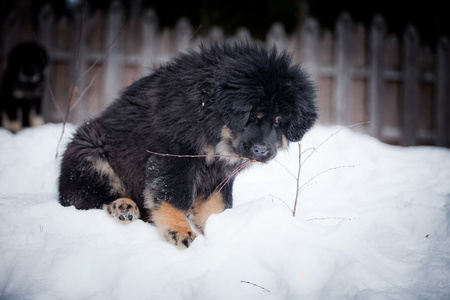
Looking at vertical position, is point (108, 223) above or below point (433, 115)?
below

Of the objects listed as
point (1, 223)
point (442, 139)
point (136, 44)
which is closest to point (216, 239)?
point (1, 223)

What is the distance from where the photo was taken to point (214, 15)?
10273mm

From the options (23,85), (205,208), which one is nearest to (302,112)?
(205,208)

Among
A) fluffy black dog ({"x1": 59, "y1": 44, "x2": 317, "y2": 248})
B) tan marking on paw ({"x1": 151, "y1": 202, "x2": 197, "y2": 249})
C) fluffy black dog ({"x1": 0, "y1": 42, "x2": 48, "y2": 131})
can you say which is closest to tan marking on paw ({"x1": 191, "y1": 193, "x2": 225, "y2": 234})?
fluffy black dog ({"x1": 59, "y1": 44, "x2": 317, "y2": 248})

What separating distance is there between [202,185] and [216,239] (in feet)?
2.32

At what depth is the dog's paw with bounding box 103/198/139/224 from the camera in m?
2.85

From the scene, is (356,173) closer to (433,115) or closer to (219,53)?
(219,53)

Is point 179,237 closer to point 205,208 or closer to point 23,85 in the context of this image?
point 205,208

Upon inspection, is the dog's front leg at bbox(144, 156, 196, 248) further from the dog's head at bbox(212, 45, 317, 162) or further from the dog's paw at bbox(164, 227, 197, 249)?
the dog's head at bbox(212, 45, 317, 162)

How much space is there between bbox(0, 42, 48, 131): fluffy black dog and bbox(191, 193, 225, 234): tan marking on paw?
4422 mm

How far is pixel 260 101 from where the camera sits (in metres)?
2.81

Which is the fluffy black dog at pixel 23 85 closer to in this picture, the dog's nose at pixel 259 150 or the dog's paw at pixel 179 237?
the dog's paw at pixel 179 237

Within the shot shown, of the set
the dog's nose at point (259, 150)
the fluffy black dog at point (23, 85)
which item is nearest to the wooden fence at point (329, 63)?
the fluffy black dog at point (23, 85)

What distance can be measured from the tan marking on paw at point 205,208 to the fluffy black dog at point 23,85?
4.42m
